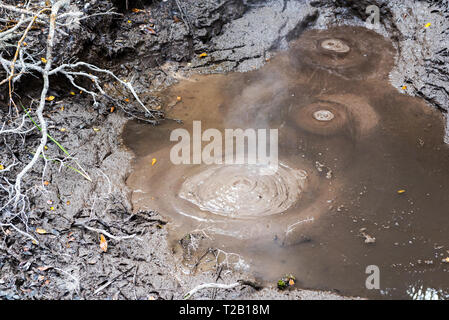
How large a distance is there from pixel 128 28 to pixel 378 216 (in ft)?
12.9

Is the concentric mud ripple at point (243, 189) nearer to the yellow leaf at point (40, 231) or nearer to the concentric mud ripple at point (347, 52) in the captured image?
the yellow leaf at point (40, 231)

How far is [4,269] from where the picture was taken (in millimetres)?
3359

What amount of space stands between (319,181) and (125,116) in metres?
2.35

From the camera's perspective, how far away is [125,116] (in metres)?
4.93

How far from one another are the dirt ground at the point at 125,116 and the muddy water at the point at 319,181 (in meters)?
0.21

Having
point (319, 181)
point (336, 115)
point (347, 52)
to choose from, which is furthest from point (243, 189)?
point (347, 52)

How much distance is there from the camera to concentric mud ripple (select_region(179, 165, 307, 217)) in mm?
4004

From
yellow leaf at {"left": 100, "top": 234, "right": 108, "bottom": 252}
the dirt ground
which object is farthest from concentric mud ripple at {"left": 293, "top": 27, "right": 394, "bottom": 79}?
yellow leaf at {"left": 100, "top": 234, "right": 108, "bottom": 252}

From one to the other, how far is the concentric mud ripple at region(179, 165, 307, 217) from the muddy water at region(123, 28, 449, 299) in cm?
1

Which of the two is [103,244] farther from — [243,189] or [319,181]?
[319,181]

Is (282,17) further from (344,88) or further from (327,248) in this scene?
(327,248)

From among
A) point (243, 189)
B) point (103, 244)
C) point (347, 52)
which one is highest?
point (347, 52)

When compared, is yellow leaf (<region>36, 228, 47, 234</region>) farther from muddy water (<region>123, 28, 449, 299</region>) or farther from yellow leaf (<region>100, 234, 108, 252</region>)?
muddy water (<region>123, 28, 449, 299</region>)

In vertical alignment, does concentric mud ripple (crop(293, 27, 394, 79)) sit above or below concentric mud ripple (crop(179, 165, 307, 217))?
above
